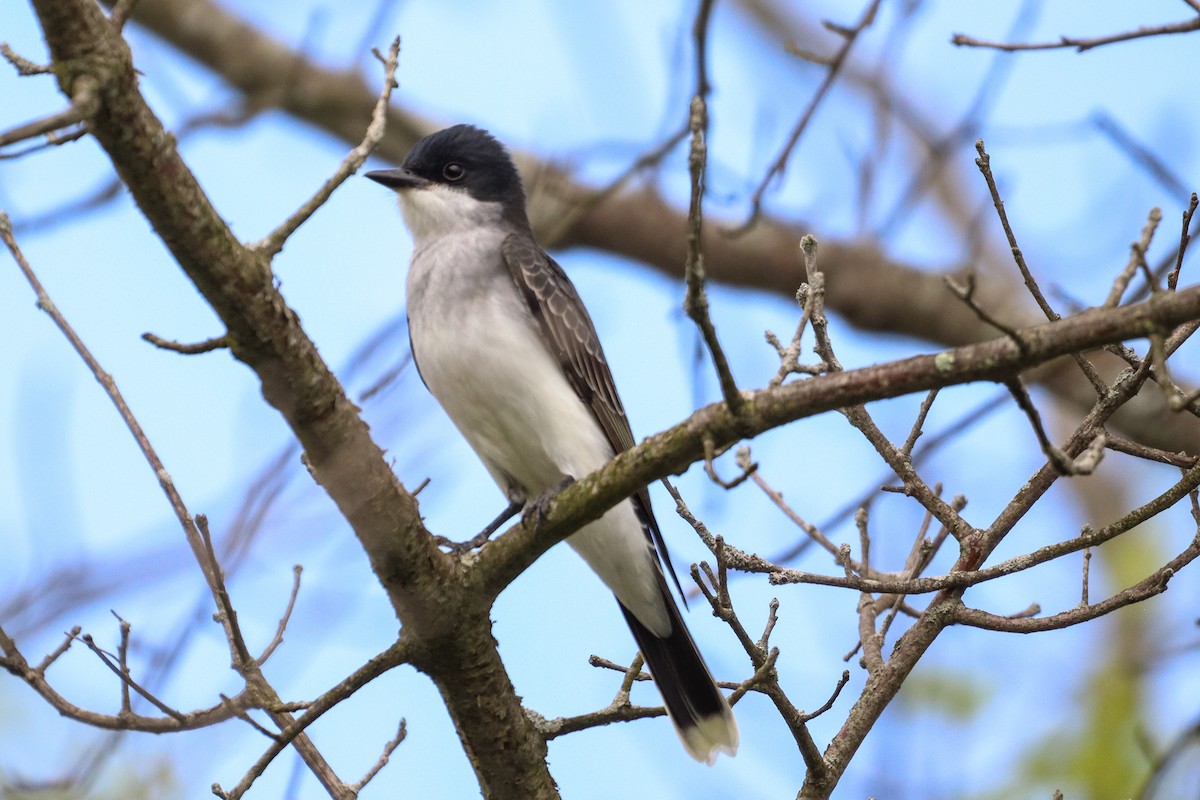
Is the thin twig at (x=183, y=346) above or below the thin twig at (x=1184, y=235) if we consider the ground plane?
below

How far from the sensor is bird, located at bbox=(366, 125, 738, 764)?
5.63 metres

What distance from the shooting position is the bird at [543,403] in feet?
18.5

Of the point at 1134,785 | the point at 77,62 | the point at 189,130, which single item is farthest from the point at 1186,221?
the point at 189,130

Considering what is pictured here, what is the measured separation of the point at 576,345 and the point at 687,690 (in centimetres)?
158

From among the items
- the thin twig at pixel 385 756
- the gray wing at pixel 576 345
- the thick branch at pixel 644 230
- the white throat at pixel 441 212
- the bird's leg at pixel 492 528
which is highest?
the thick branch at pixel 644 230

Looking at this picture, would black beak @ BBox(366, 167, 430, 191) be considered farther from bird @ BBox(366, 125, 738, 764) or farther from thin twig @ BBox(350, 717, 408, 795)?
thin twig @ BBox(350, 717, 408, 795)

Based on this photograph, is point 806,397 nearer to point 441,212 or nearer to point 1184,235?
point 1184,235

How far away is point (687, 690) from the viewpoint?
562 cm

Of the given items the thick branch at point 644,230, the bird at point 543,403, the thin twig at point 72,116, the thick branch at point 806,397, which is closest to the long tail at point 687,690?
the bird at point 543,403

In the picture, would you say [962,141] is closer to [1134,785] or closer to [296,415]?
[1134,785]

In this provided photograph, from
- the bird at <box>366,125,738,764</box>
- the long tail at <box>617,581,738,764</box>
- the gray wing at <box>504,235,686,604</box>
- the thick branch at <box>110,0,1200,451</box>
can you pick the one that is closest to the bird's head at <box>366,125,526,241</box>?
the bird at <box>366,125,738,764</box>

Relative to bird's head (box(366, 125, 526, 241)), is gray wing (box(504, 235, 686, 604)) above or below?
below

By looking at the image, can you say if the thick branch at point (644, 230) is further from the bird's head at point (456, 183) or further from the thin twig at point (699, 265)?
the thin twig at point (699, 265)

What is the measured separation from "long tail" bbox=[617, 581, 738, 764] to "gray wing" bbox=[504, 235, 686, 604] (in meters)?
0.28
